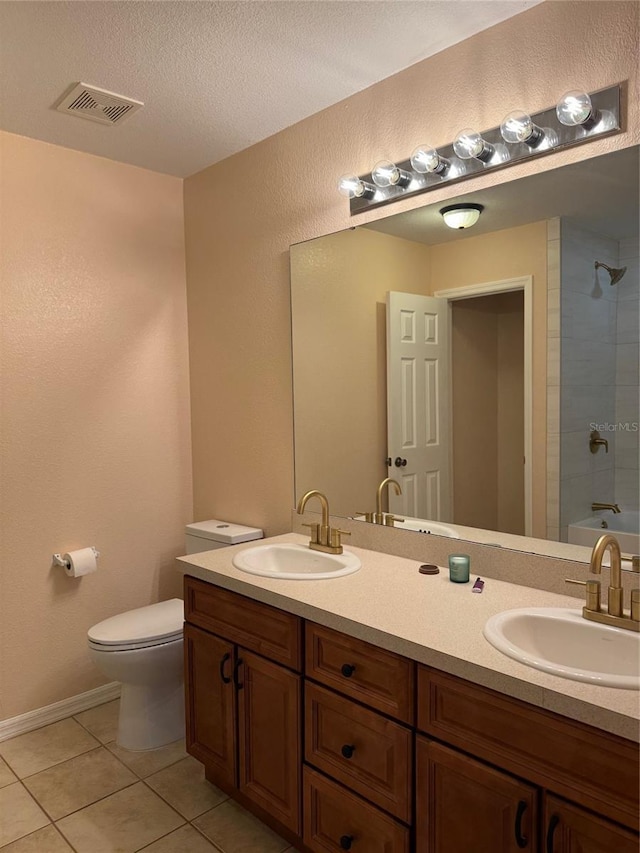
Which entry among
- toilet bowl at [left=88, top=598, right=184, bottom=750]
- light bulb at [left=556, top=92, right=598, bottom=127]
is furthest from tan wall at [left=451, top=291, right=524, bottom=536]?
toilet bowl at [left=88, top=598, right=184, bottom=750]

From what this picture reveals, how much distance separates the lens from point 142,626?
2557 mm

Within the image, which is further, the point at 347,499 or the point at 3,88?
the point at 347,499

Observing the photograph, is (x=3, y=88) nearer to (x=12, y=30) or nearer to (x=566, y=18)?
(x=12, y=30)

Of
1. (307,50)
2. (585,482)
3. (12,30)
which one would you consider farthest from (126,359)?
(585,482)

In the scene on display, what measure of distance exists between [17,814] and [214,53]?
265 cm

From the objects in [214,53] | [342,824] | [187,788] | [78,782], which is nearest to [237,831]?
[187,788]

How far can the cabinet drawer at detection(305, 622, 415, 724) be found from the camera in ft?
4.88

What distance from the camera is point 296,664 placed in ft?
5.88

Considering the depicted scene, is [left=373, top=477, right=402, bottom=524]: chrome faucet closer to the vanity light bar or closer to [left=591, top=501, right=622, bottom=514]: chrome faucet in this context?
[left=591, top=501, right=622, bottom=514]: chrome faucet

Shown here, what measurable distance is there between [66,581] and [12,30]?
214 centimetres

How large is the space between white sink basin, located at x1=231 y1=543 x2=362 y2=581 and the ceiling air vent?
1.74 m

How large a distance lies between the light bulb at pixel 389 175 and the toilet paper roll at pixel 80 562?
2.01m

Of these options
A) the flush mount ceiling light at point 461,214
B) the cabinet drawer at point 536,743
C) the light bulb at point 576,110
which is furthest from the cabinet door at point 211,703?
the light bulb at point 576,110

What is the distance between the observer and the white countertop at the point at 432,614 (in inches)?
46.4
